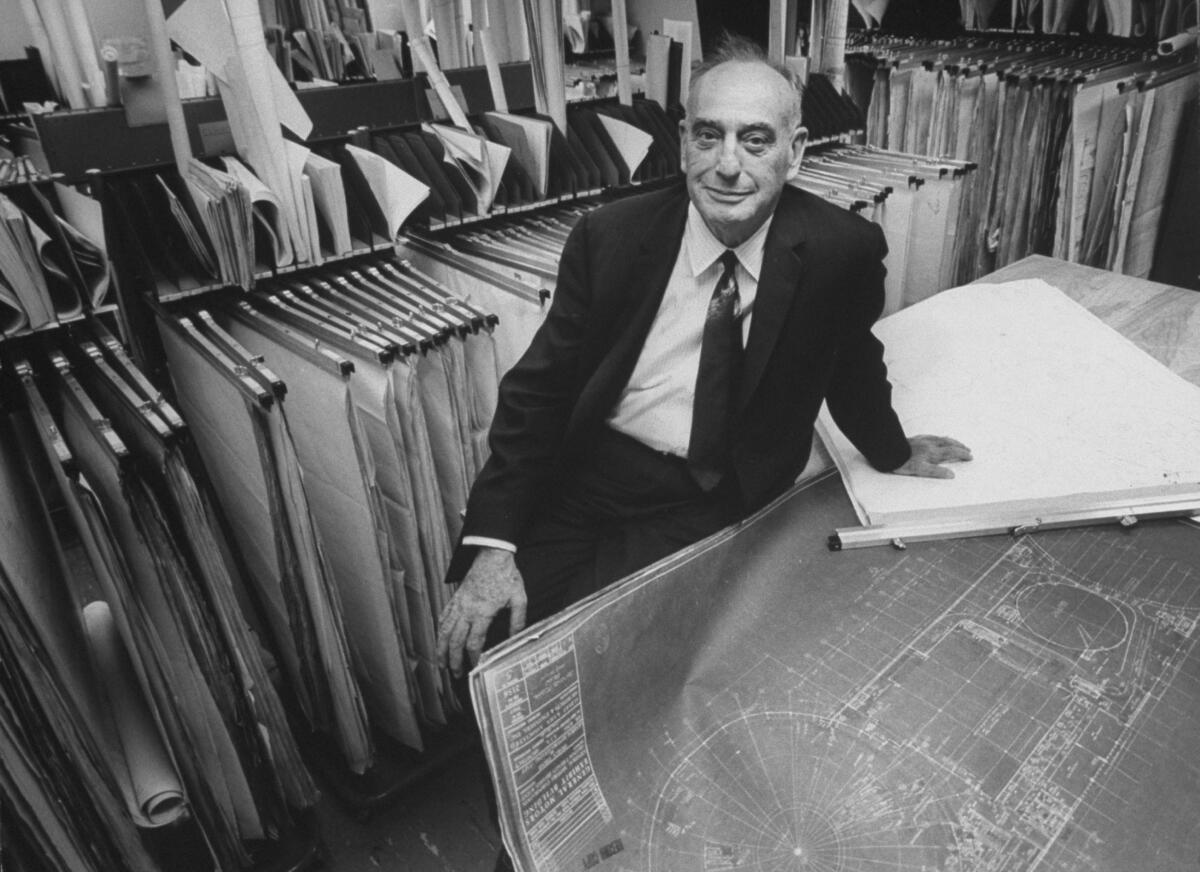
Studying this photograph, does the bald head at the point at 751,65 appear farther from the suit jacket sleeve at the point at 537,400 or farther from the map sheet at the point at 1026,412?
the map sheet at the point at 1026,412

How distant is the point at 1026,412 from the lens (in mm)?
1431

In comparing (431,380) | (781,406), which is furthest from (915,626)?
(431,380)

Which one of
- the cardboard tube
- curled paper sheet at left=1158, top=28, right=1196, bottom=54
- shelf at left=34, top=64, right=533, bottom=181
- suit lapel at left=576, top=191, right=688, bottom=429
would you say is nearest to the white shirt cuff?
suit lapel at left=576, top=191, right=688, bottom=429

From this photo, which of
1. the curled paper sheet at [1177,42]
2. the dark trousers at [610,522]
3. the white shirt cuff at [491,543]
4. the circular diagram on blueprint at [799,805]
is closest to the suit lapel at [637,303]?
the dark trousers at [610,522]

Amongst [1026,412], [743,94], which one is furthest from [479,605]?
[1026,412]

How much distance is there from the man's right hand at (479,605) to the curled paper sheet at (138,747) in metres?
0.46

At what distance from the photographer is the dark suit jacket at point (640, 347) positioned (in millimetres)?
1319

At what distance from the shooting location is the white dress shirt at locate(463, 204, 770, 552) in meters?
1.32

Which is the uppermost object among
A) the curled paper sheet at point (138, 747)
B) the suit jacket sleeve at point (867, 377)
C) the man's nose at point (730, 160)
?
the man's nose at point (730, 160)

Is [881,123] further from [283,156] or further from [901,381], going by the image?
[283,156]

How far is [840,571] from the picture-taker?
1129 millimetres

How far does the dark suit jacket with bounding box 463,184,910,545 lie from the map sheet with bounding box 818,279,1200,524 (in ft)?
0.36

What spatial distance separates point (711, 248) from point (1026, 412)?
655mm

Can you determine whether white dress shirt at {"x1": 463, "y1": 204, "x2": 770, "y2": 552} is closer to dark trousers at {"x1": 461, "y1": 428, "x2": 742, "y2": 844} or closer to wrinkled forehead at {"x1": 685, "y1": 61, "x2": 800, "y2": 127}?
dark trousers at {"x1": 461, "y1": 428, "x2": 742, "y2": 844}
